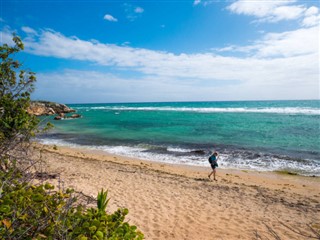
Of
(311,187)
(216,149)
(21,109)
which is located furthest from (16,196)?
(216,149)

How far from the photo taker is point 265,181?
1166cm

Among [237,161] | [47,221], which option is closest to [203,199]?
[47,221]

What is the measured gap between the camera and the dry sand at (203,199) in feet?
20.8

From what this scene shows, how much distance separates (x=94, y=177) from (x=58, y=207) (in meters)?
7.57

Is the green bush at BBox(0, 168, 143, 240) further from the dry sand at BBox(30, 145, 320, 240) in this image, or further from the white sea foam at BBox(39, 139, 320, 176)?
the white sea foam at BBox(39, 139, 320, 176)

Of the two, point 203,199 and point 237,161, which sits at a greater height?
point 203,199

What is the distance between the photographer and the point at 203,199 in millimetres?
8539

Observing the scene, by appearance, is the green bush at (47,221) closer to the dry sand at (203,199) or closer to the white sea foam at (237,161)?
the dry sand at (203,199)

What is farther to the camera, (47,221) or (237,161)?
(237,161)

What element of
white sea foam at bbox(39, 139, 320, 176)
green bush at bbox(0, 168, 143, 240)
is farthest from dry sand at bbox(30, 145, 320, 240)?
green bush at bbox(0, 168, 143, 240)

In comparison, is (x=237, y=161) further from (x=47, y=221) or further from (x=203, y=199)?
(x=47, y=221)

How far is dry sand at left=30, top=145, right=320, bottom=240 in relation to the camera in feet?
20.8

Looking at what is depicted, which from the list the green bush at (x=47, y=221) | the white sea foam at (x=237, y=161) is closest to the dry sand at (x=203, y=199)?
the white sea foam at (x=237, y=161)

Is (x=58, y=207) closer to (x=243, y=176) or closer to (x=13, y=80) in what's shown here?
(x=13, y=80)
